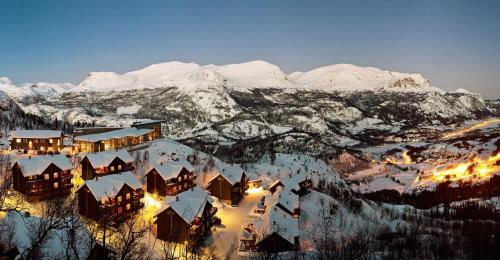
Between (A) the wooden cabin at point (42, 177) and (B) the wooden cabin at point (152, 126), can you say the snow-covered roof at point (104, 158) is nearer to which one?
(A) the wooden cabin at point (42, 177)

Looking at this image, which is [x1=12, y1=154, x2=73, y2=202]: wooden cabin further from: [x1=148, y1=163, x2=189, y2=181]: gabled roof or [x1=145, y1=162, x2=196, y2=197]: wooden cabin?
[x1=148, y1=163, x2=189, y2=181]: gabled roof

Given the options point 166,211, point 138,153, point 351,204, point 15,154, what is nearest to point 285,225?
point 166,211

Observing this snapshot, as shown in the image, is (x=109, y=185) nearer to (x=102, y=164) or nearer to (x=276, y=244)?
(x=102, y=164)

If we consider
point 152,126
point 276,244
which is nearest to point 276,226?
point 276,244

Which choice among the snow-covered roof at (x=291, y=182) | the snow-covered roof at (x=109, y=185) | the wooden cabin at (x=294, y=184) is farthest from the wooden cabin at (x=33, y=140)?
the snow-covered roof at (x=291, y=182)

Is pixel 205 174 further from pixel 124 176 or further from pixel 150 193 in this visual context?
pixel 124 176

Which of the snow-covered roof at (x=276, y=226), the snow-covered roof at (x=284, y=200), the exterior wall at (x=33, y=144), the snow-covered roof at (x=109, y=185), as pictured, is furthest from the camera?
the exterior wall at (x=33, y=144)

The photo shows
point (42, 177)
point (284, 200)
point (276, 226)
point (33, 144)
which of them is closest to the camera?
point (276, 226)

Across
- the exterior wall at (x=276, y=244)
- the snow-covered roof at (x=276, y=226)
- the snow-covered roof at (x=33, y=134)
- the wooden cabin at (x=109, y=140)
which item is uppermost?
the snow-covered roof at (x=33, y=134)
